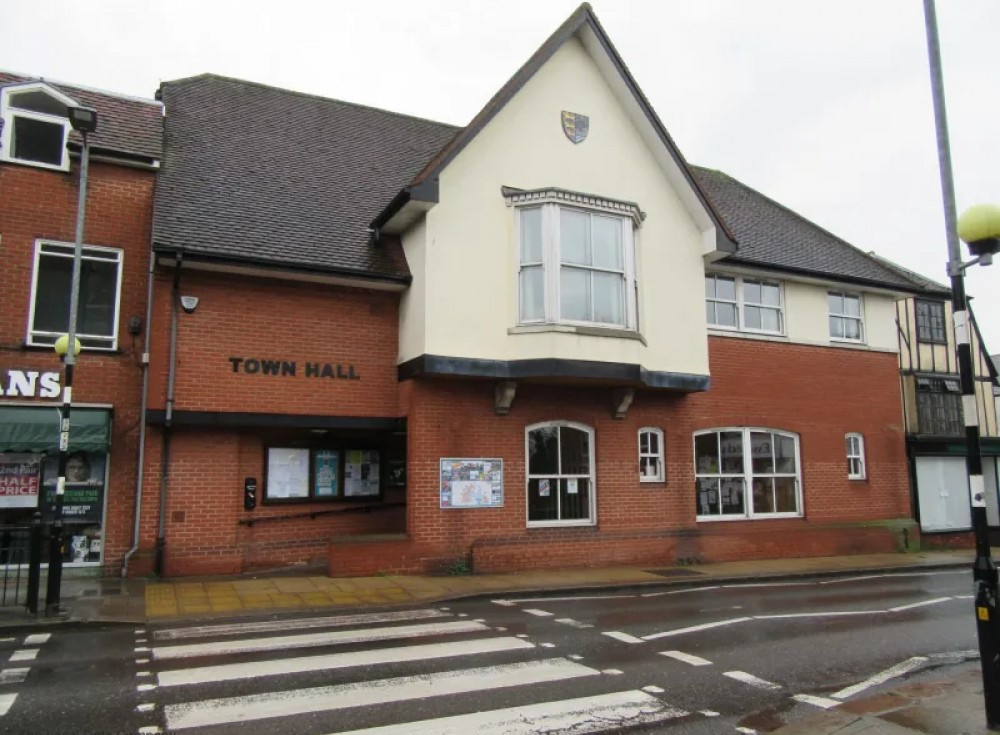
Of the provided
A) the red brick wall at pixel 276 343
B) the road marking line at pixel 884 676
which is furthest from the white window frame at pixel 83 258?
the road marking line at pixel 884 676

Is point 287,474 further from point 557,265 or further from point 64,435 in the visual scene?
point 557,265

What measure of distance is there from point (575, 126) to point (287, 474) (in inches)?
349

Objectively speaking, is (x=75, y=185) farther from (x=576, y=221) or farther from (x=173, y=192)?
(x=576, y=221)

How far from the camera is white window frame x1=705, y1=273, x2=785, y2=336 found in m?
17.8

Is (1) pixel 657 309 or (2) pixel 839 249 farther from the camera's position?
(2) pixel 839 249

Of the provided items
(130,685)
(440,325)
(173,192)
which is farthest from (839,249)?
(130,685)

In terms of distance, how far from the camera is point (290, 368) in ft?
44.9

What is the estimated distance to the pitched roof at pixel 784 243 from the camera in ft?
61.4

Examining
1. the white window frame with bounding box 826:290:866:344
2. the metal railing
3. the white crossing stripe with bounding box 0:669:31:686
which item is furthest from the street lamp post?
the white window frame with bounding box 826:290:866:344

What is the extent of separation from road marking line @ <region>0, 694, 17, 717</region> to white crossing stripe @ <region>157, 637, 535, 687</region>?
3.65 ft

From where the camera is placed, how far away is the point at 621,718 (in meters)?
5.94

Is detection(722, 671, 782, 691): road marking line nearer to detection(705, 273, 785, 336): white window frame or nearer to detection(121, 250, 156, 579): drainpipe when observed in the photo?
detection(121, 250, 156, 579): drainpipe

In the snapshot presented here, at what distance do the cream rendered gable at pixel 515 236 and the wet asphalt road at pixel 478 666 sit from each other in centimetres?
500

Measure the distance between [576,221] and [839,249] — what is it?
34.7 feet
